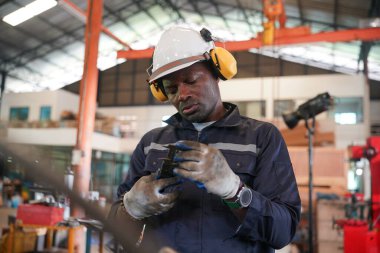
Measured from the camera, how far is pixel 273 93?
38.9 ft

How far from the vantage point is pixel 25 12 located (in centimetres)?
631

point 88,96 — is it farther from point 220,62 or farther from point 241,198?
point 241,198

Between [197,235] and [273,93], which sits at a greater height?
[273,93]

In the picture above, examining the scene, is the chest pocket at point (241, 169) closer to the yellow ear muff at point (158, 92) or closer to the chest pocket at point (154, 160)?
the chest pocket at point (154, 160)

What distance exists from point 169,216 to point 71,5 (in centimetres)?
681

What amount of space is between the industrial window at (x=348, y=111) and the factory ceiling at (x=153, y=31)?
5.88 feet

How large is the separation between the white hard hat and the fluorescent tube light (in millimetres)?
5177

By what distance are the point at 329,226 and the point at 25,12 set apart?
591cm

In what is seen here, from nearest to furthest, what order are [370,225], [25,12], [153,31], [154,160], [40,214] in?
1. [154,160]
2. [370,225]
3. [40,214]
4. [25,12]
5. [153,31]

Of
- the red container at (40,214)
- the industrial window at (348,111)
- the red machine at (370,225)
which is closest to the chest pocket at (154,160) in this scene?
the red machine at (370,225)

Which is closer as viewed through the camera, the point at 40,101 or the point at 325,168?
the point at 325,168

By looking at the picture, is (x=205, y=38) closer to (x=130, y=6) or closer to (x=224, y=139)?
(x=224, y=139)

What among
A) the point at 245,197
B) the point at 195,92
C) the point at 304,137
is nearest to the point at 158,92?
the point at 195,92

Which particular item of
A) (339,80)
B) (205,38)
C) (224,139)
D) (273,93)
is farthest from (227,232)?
(339,80)
